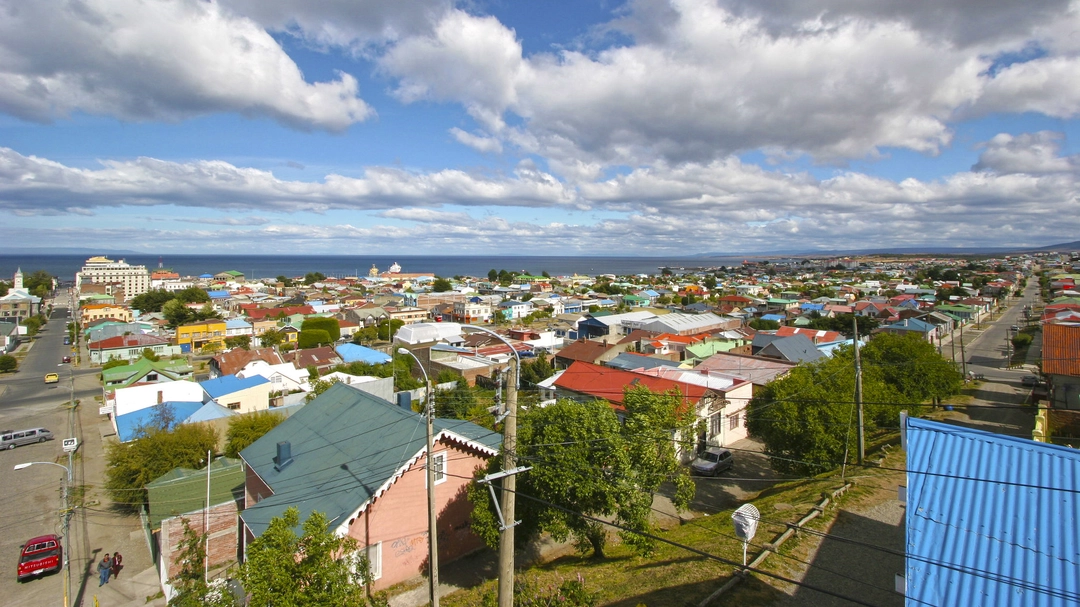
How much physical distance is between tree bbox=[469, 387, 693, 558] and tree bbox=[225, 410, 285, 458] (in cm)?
1423

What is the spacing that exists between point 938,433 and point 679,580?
5.09 m

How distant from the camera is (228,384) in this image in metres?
28.3

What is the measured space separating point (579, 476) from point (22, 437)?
3088 centimetres

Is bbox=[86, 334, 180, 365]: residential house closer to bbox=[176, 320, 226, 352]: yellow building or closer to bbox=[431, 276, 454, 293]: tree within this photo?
bbox=[176, 320, 226, 352]: yellow building

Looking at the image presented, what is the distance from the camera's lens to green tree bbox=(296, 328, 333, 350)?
1957 inches

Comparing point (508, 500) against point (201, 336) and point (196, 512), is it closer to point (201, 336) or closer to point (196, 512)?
point (196, 512)

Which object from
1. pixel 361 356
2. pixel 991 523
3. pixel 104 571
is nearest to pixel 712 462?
pixel 991 523

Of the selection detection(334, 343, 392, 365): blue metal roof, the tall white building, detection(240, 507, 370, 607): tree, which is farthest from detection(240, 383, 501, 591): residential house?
the tall white building

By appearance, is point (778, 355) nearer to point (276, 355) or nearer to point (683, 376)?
point (683, 376)

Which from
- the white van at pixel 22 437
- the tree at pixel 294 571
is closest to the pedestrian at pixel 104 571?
the tree at pixel 294 571

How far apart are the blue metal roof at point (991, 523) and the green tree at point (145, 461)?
21.8 m

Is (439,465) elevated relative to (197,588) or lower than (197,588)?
lower

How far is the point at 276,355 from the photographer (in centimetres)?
3834

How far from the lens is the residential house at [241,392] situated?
27.3m
